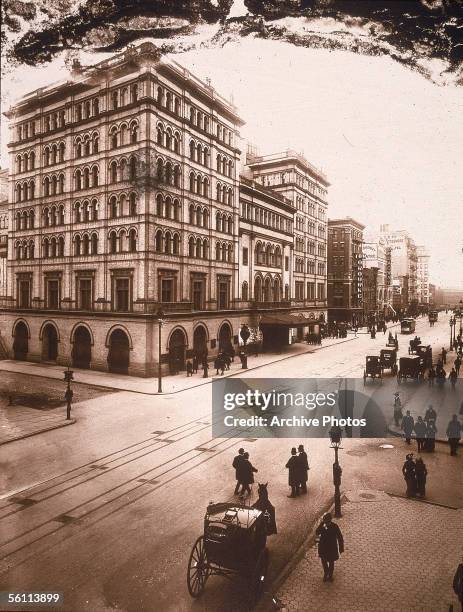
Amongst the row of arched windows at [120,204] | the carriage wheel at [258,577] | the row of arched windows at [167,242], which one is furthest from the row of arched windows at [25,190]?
the carriage wheel at [258,577]

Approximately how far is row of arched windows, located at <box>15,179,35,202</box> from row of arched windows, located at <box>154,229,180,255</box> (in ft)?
21.8

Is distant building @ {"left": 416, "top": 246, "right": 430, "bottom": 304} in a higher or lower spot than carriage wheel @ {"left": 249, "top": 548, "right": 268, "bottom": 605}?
higher

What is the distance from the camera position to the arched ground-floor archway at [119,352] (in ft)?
79.2

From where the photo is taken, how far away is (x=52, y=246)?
21.3 metres

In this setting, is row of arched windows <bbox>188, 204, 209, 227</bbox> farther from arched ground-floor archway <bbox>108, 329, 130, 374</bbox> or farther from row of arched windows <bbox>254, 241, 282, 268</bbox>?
row of arched windows <bbox>254, 241, 282, 268</bbox>

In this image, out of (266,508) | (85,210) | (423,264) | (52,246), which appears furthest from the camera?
(85,210)

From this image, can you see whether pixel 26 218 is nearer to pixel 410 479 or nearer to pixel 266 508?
pixel 266 508

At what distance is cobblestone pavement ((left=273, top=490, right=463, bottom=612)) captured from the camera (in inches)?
274

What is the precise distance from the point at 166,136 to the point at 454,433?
57.0 feet

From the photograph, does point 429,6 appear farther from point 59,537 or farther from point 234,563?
point 59,537

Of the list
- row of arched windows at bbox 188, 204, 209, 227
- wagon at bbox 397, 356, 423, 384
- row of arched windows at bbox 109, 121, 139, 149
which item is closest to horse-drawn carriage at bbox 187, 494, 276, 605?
row of arched windows at bbox 109, 121, 139, 149

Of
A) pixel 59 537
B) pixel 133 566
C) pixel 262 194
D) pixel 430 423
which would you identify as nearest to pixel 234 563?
pixel 133 566

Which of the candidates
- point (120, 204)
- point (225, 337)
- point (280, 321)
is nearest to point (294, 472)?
point (120, 204)

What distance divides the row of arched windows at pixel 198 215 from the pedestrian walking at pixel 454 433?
17141mm
